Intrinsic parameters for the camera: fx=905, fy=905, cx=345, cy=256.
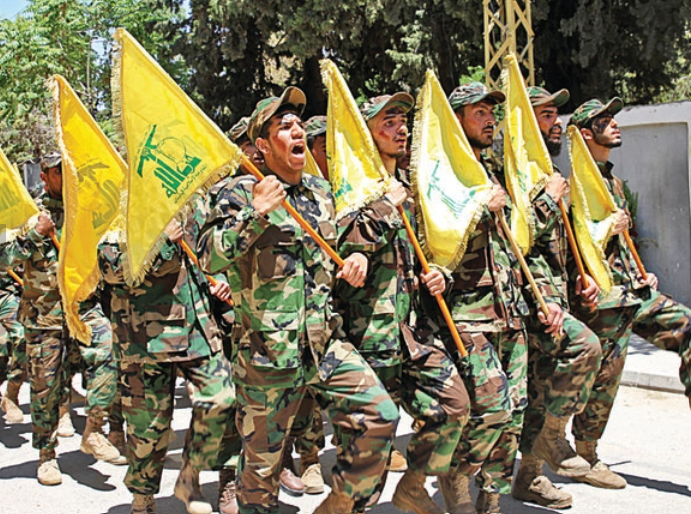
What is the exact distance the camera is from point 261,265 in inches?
164

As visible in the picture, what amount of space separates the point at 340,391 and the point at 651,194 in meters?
8.62

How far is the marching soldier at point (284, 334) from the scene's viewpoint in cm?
412

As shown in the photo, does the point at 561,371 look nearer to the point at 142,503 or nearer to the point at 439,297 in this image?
the point at 439,297

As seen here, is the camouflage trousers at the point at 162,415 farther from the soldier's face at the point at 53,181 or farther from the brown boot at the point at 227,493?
the soldier's face at the point at 53,181

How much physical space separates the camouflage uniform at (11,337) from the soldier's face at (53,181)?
183 centimetres

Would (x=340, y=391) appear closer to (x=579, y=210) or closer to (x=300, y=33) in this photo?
(x=579, y=210)

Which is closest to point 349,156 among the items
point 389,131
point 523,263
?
point 389,131

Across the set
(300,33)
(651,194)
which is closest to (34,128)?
(300,33)

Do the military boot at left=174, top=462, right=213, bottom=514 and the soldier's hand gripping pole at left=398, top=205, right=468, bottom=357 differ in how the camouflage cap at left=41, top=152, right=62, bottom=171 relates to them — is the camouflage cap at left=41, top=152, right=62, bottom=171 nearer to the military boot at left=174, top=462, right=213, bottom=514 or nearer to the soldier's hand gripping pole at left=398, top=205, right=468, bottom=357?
the military boot at left=174, top=462, right=213, bottom=514

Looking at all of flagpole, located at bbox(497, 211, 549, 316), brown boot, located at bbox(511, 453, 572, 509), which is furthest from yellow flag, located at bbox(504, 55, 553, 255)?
brown boot, located at bbox(511, 453, 572, 509)

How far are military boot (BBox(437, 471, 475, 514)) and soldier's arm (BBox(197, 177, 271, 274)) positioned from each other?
1.73 m

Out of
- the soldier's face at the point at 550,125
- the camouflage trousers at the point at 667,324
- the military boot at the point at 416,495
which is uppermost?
the soldier's face at the point at 550,125

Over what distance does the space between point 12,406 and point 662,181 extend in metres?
8.15

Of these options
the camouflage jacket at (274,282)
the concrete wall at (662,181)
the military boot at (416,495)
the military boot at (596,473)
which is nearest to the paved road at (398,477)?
the military boot at (596,473)
